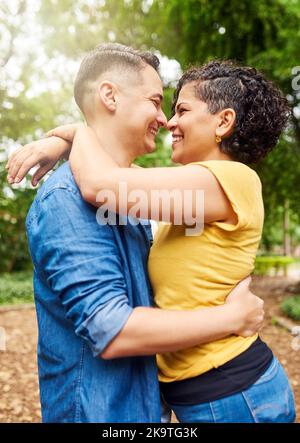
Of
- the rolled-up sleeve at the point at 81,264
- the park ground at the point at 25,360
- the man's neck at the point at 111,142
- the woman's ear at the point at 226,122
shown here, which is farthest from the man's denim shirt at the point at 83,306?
the park ground at the point at 25,360

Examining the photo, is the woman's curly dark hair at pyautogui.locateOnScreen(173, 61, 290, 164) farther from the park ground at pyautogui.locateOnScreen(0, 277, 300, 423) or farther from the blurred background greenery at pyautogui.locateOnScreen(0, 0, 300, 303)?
the blurred background greenery at pyautogui.locateOnScreen(0, 0, 300, 303)

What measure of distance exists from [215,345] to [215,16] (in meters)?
9.61

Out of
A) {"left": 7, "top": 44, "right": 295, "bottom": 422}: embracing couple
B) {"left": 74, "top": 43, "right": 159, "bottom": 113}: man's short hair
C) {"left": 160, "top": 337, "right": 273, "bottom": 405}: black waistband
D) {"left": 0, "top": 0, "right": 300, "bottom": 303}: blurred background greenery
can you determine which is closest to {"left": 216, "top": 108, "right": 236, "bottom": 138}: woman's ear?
{"left": 7, "top": 44, "right": 295, "bottom": 422}: embracing couple

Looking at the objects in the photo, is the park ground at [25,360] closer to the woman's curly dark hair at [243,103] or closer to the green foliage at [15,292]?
the green foliage at [15,292]

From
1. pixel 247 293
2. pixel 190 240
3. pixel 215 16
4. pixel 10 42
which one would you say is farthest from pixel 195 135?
pixel 10 42

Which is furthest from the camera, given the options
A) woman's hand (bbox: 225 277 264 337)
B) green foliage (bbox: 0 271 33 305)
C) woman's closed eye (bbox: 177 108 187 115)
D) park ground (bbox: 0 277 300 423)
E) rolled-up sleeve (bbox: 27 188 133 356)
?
green foliage (bbox: 0 271 33 305)

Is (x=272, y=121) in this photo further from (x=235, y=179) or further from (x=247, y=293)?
(x=247, y=293)

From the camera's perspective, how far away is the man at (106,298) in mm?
1266

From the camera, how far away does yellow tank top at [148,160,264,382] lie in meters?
1.46

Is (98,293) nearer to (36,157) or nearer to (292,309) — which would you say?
(36,157)

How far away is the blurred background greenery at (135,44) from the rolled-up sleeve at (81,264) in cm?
631

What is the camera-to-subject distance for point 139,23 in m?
13.7
